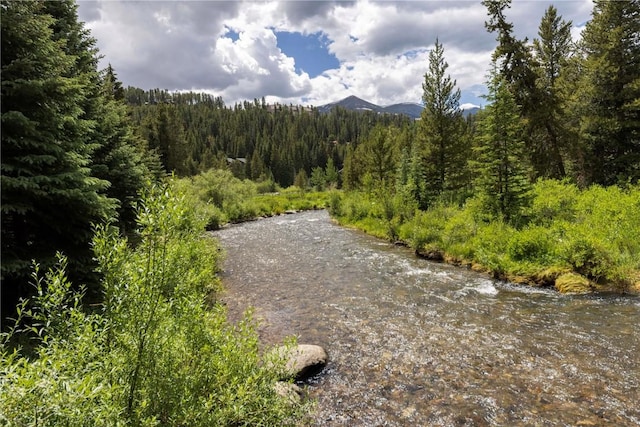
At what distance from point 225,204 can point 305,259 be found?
2305 cm

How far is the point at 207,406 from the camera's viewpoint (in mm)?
3908

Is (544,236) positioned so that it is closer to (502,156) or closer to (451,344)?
(502,156)

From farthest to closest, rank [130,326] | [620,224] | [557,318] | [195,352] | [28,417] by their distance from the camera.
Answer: [620,224]
[557,318]
[195,352]
[130,326]
[28,417]

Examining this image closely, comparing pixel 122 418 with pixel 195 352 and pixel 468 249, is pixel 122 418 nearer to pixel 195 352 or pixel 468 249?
pixel 195 352

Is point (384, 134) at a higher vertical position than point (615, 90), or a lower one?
lower

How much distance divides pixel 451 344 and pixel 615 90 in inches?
952

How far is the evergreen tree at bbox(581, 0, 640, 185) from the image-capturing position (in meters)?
22.0

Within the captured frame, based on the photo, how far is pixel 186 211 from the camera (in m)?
4.54

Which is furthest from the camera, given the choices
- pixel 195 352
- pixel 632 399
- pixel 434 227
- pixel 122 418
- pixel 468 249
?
pixel 434 227

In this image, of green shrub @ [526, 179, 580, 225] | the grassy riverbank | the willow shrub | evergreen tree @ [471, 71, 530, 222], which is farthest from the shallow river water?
green shrub @ [526, 179, 580, 225]

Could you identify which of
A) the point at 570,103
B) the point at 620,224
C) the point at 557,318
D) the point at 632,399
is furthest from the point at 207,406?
the point at 570,103

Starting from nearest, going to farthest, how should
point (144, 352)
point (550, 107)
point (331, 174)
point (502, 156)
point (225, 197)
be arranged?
point (144, 352) → point (502, 156) → point (550, 107) → point (225, 197) → point (331, 174)

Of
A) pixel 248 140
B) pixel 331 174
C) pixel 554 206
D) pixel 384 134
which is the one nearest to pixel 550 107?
pixel 554 206

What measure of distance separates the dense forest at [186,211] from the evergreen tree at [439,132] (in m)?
0.12
